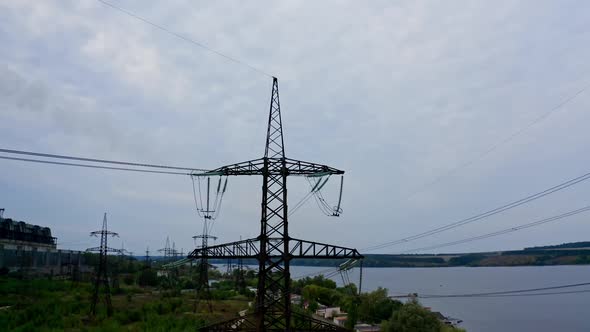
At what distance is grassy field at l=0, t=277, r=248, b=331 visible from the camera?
32.3 meters

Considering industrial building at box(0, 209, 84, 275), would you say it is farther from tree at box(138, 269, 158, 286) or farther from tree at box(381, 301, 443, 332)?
tree at box(381, 301, 443, 332)

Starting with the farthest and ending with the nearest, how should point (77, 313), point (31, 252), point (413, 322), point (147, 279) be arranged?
point (147, 279)
point (31, 252)
point (413, 322)
point (77, 313)

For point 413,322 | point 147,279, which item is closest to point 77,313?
point 413,322

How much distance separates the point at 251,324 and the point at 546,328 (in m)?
75.5

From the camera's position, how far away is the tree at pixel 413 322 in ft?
161

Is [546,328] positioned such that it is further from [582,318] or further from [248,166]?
[248,166]

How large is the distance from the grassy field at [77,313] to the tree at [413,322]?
57.8 ft

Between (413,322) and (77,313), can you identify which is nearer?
(77,313)

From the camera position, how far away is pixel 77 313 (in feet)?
132

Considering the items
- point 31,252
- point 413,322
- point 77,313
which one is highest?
point 31,252

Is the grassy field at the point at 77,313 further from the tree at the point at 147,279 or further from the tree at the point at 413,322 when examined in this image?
the tree at the point at 147,279

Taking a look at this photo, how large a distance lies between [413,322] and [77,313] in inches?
1325

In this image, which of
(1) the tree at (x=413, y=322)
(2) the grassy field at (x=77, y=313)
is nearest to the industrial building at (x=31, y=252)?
(2) the grassy field at (x=77, y=313)

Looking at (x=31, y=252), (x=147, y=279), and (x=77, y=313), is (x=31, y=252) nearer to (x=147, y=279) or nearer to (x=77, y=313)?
(x=147, y=279)
